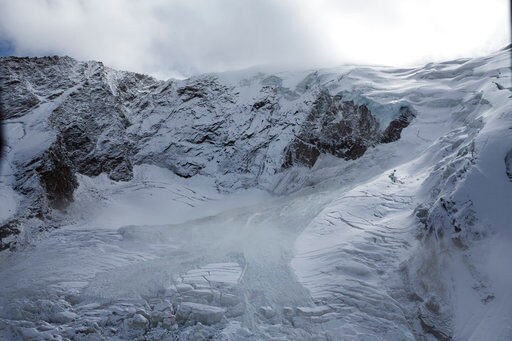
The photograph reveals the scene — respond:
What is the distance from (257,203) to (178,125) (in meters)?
13.2

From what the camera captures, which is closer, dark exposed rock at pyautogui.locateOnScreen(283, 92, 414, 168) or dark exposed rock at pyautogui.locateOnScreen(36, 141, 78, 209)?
dark exposed rock at pyautogui.locateOnScreen(36, 141, 78, 209)

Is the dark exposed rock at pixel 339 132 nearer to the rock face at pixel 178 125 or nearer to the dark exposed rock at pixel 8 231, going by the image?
the rock face at pixel 178 125

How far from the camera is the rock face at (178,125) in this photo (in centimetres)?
3603

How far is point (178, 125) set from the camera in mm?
44000

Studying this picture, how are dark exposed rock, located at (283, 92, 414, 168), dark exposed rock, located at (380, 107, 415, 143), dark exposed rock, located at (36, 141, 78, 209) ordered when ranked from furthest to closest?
dark exposed rock, located at (283, 92, 414, 168) < dark exposed rock, located at (380, 107, 415, 143) < dark exposed rock, located at (36, 141, 78, 209)

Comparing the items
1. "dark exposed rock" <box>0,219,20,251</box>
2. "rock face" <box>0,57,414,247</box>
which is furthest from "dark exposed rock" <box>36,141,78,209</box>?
"dark exposed rock" <box>0,219,20,251</box>

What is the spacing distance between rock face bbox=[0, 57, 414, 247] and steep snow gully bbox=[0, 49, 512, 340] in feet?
0.54

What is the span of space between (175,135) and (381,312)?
28520 millimetres

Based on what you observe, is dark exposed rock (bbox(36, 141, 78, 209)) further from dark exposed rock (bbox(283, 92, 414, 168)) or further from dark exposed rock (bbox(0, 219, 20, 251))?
dark exposed rock (bbox(283, 92, 414, 168))

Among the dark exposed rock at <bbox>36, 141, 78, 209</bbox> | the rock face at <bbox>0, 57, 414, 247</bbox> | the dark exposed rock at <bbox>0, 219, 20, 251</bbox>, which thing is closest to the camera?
the dark exposed rock at <bbox>0, 219, 20, 251</bbox>

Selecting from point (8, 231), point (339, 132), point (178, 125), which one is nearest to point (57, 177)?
point (8, 231)

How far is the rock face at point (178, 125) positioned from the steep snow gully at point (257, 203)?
16cm

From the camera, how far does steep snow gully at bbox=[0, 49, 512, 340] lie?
18.6 meters

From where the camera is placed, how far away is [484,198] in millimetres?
20188
